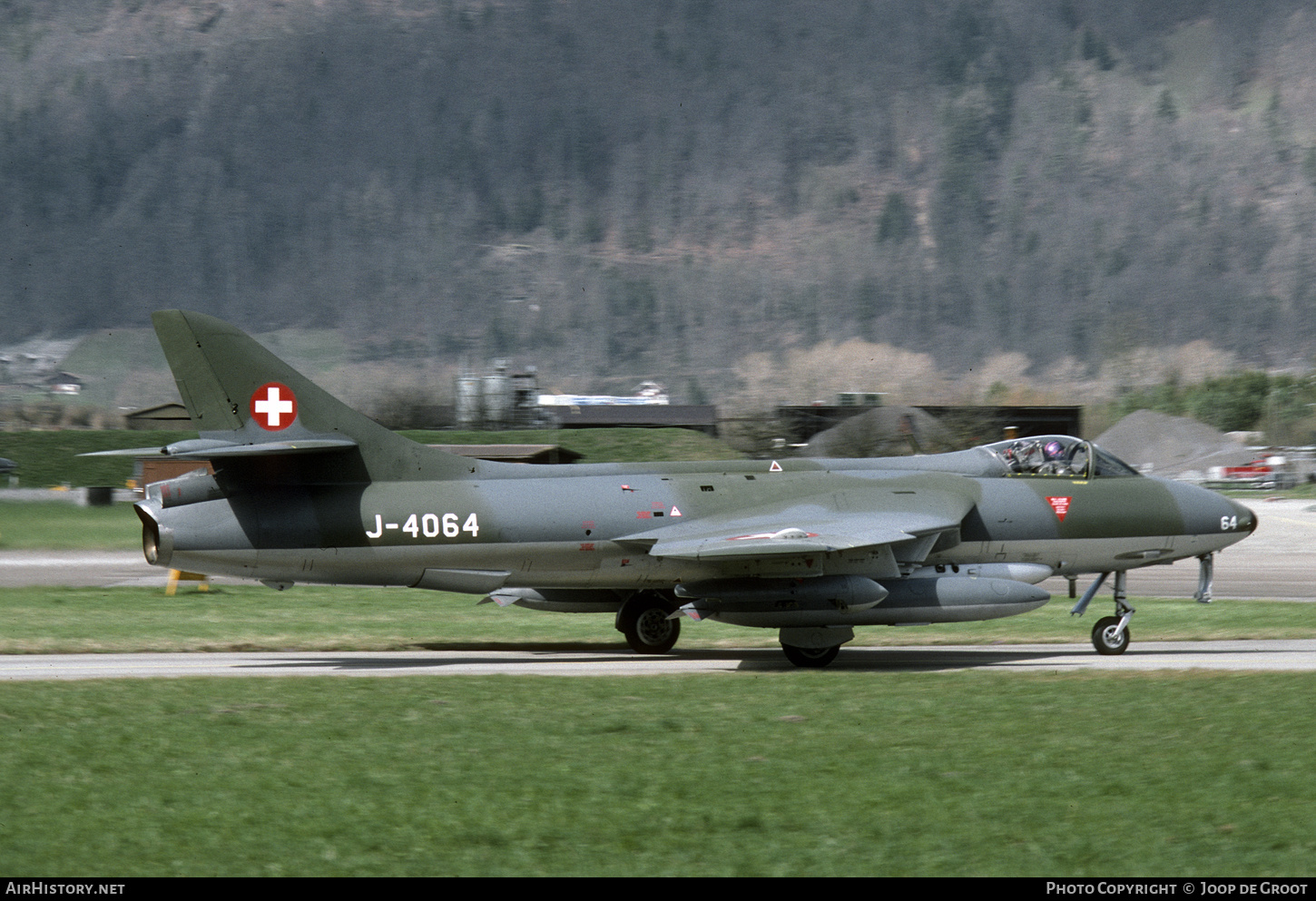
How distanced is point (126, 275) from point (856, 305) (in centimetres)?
9389

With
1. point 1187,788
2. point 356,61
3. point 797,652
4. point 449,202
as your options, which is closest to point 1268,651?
point 797,652

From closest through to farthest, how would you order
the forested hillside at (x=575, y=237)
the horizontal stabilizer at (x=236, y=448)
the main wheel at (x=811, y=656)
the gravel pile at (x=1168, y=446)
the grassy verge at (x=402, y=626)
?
the horizontal stabilizer at (x=236, y=448)
the main wheel at (x=811, y=656)
the grassy verge at (x=402, y=626)
the gravel pile at (x=1168, y=446)
the forested hillside at (x=575, y=237)

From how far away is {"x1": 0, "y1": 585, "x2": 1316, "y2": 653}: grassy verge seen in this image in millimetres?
21219

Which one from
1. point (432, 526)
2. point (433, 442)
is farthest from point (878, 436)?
point (432, 526)

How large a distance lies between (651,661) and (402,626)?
21.2ft

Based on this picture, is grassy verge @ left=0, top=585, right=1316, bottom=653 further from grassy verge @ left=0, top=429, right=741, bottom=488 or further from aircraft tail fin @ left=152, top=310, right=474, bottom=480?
grassy verge @ left=0, top=429, right=741, bottom=488

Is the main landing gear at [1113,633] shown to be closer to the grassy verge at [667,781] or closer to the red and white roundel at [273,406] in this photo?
the grassy verge at [667,781]

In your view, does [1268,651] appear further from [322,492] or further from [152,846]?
[152,846]

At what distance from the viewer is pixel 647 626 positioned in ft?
67.6

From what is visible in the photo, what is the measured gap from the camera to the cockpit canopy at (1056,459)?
20281 millimetres

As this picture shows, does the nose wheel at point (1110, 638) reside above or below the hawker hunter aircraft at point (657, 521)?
below

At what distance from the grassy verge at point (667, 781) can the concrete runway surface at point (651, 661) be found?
241 cm

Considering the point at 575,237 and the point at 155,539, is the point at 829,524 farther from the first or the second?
the point at 575,237

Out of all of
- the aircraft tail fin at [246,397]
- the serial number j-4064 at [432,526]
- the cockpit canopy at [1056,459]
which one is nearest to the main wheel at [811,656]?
the cockpit canopy at [1056,459]
